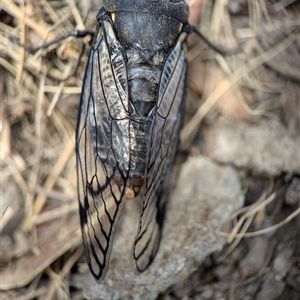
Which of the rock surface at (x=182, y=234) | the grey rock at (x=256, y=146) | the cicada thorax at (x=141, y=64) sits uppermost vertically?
the cicada thorax at (x=141, y=64)

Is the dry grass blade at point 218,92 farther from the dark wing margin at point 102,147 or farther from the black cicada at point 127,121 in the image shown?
the dark wing margin at point 102,147

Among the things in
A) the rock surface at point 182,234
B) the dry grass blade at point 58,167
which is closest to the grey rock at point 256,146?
the rock surface at point 182,234

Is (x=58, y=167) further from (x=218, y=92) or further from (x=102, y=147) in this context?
(x=218, y=92)

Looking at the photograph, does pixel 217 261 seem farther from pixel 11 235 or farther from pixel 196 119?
pixel 11 235

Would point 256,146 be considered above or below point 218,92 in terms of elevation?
below

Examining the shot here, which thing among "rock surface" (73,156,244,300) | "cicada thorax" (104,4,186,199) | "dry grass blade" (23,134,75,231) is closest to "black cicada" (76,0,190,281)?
"cicada thorax" (104,4,186,199)

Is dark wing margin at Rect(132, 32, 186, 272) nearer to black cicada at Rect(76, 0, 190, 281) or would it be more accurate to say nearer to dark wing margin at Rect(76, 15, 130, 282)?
black cicada at Rect(76, 0, 190, 281)

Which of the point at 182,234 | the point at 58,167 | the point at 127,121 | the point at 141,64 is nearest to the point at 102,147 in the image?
the point at 127,121

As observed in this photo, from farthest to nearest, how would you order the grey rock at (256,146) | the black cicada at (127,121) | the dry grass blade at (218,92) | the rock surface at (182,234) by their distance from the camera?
the dry grass blade at (218,92) < the grey rock at (256,146) < the rock surface at (182,234) < the black cicada at (127,121)
